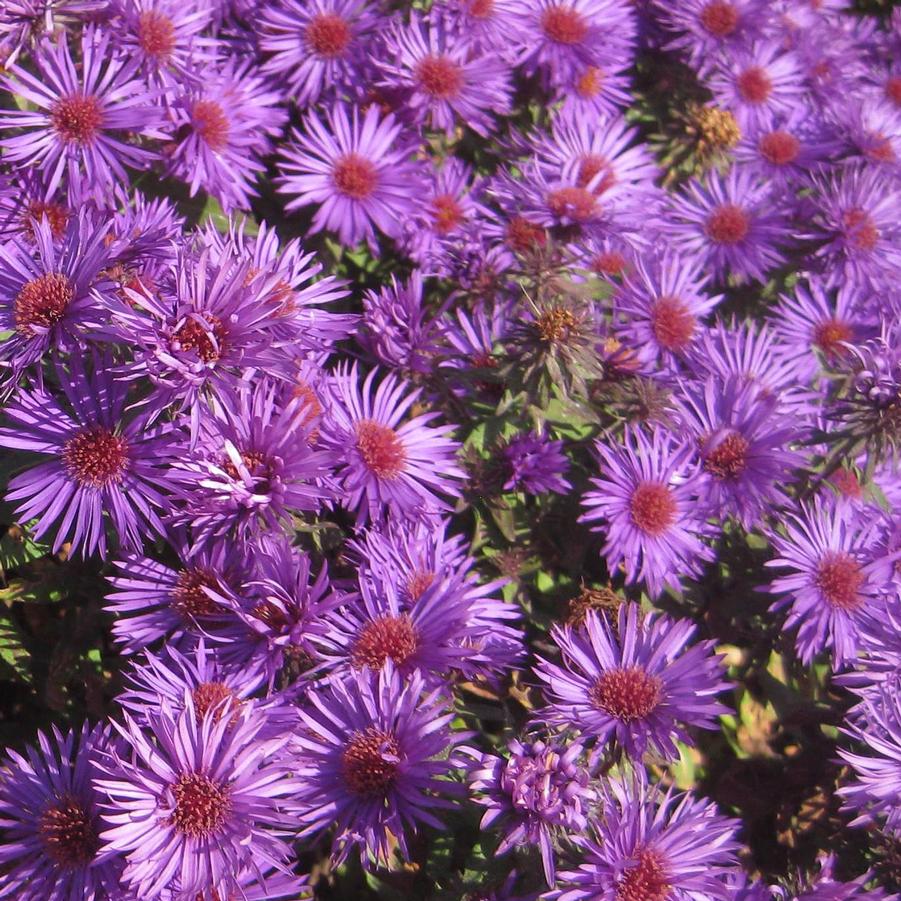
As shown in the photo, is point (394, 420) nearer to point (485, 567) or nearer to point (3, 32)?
point (485, 567)

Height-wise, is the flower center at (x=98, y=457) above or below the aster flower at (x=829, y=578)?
above

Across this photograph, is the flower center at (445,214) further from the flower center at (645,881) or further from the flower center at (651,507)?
the flower center at (645,881)

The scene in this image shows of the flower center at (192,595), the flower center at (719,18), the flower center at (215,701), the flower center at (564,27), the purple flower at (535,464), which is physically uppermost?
the flower center at (719,18)

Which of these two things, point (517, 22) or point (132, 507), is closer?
point (132, 507)

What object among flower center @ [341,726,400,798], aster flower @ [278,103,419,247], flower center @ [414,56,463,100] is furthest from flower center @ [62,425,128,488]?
flower center @ [414,56,463,100]

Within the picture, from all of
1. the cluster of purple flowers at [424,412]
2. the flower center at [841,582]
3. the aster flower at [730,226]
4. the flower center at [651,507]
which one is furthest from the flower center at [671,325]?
the flower center at [841,582]

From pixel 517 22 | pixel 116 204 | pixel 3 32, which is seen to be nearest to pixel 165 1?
pixel 3 32

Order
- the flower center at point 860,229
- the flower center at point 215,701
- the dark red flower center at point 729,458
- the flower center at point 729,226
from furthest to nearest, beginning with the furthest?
the flower center at point 729,226, the flower center at point 860,229, the dark red flower center at point 729,458, the flower center at point 215,701
